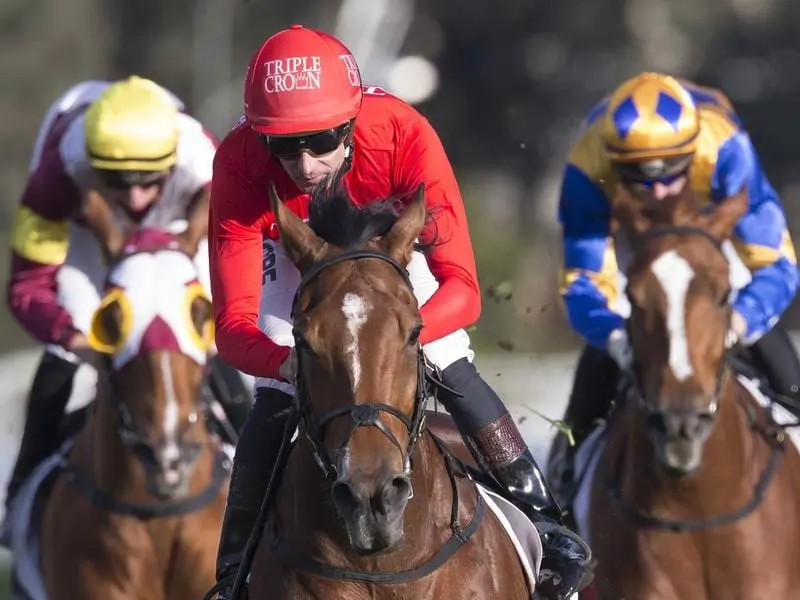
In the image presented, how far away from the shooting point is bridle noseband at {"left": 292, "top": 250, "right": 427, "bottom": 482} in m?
3.63

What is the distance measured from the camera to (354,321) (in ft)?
12.2

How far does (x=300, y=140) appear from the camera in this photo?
4258 millimetres

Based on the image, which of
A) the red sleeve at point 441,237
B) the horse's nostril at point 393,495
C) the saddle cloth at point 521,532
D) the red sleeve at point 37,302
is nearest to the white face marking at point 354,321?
the horse's nostril at point 393,495

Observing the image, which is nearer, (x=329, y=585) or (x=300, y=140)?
(x=329, y=585)

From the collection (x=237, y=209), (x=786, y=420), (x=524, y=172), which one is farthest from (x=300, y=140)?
(x=524, y=172)

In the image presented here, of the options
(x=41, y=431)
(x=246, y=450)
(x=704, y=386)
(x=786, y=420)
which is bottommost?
(x=41, y=431)

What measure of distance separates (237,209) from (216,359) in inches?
131

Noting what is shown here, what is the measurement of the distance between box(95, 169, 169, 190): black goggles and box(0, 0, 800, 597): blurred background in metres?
11.6

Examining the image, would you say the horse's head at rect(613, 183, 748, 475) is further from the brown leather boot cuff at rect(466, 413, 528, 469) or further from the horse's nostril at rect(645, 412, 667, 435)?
the brown leather boot cuff at rect(466, 413, 528, 469)

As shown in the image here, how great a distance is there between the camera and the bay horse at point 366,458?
11.9 ft

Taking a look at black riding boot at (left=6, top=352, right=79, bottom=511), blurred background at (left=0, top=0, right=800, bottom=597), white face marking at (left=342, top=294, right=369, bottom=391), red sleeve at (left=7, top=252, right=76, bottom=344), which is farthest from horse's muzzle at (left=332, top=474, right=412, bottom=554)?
blurred background at (left=0, top=0, right=800, bottom=597)

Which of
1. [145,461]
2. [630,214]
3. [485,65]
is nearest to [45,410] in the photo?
[145,461]

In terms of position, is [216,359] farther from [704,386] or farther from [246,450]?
[246,450]

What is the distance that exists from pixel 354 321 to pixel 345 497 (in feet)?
1.21
